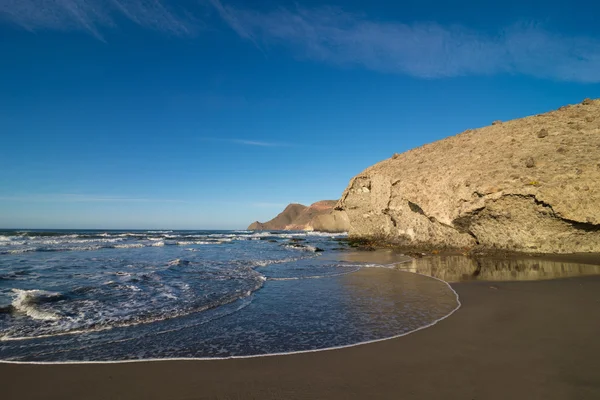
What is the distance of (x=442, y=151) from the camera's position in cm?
2178

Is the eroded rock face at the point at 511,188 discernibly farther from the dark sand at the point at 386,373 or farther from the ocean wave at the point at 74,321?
the ocean wave at the point at 74,321

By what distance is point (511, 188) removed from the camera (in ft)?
46.1

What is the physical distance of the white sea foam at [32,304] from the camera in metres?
6.20

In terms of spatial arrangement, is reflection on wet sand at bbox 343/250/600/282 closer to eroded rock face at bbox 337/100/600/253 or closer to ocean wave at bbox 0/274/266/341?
eroded rock face at bbox 337/100/600/253

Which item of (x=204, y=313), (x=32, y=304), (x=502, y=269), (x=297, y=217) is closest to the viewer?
(x=204, y=313)

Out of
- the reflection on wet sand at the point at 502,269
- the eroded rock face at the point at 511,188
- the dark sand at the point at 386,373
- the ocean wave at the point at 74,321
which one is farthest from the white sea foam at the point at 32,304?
the eroded rock face at the point at 511,188

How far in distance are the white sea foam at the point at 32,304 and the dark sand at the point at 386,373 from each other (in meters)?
2.55

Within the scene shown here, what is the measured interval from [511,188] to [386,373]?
13851 mm

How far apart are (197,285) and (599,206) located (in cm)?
1543

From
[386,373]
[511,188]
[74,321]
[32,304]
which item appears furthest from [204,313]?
[511,188]

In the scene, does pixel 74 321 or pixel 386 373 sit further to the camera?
pixel 74 321

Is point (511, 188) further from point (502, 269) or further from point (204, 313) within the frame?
point (204, 313)

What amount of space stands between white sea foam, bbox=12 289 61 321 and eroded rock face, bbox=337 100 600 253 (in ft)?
54.7

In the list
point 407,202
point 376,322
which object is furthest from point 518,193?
point 376,322
